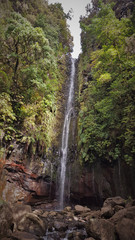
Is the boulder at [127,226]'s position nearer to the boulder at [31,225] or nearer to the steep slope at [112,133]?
the boulder at [31,225]

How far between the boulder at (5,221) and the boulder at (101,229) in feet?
7.68

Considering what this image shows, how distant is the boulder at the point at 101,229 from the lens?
12.1 feet

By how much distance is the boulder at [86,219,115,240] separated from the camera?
3.70 m

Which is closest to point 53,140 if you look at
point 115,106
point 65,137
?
point 65,137

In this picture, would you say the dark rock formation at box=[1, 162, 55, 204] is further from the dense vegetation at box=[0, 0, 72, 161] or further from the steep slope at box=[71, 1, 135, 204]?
the steep slope at box=[71, 1, 135, 204]

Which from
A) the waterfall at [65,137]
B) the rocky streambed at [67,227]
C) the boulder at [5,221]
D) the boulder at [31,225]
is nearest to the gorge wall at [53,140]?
the waterfall at [65,137]

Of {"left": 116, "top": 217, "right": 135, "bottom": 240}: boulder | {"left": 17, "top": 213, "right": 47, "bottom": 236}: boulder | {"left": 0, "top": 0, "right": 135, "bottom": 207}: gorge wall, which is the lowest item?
{"left": 17, "top": 213, "right": 47, "bottom": 236}: boulder

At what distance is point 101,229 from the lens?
384 centimetres

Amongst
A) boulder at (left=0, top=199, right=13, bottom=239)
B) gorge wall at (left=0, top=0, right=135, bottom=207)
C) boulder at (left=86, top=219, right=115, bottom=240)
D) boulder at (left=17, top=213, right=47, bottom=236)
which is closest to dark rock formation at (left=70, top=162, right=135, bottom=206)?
gorge wall at (left=0, top=0, right=135, bottom=207)

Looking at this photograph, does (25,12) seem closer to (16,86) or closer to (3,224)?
(16,86)

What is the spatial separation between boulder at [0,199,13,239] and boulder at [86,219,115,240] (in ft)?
7.68

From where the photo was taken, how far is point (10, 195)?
269 inches

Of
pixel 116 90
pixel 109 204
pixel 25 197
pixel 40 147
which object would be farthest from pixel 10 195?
pixel 116 90

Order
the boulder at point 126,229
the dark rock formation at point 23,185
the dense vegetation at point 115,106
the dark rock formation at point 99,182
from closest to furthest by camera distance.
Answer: the boulder at point 126,229
the dark rock formation at point 23,185
the dense vegetation at point 115,106
the dark rock formation at point 99,182
